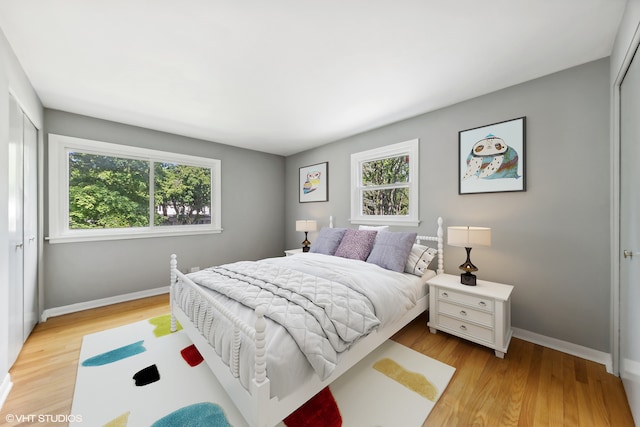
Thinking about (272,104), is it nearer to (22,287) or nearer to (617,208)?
(22,287)

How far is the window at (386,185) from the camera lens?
10.2 feet

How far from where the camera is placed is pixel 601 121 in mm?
1954

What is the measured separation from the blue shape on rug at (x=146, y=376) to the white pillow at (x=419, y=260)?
233cm

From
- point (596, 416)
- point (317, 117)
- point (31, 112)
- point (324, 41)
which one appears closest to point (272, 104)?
point (317, 117)

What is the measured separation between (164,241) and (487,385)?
404 centimetres

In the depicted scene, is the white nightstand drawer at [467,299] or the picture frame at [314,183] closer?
the white nightstand drawer at [467,299]

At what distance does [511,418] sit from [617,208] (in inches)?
65.9

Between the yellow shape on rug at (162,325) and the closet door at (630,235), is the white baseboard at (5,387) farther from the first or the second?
the closet door at (630,235)

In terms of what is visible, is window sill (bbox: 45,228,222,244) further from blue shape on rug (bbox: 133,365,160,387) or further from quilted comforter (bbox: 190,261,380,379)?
blue shape on rug (bbox: 133,365,160,387)

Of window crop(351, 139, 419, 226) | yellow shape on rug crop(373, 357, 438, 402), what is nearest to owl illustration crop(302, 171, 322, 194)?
window crop(351, 139, 419, 226)

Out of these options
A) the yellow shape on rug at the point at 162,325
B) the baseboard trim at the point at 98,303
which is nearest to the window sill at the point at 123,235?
the baseboard trim at the point at 98,303

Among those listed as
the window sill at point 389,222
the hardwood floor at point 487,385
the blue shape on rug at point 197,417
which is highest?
the window sill at point 389,222

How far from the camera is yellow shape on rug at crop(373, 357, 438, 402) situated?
164 centimetres

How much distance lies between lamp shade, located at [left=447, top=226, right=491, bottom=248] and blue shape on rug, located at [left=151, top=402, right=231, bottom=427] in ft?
7.22
